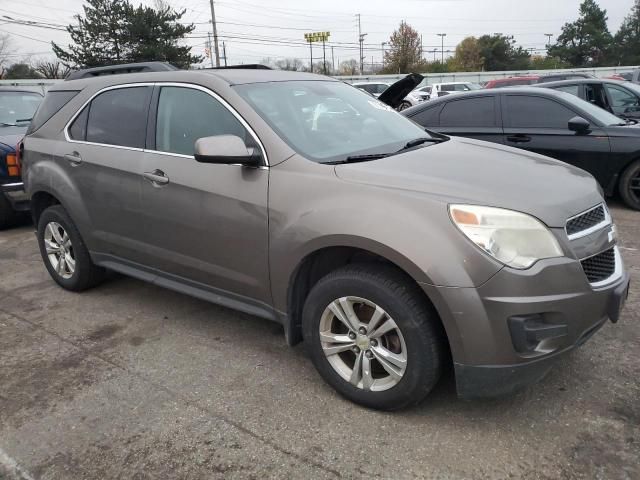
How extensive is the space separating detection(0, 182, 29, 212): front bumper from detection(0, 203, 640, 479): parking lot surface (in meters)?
3.28

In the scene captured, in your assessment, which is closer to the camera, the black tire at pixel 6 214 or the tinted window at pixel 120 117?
the tinted window at pixel 120 117

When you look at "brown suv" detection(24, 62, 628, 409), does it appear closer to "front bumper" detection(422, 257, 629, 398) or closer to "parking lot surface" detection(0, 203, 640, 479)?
"front bumper" detection(422, 257, 629, 398)

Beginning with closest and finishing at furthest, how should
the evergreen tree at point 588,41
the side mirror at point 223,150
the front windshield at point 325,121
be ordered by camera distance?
the side mirror at point 223,150 < the front windshield at point 325,121 < the evergreen tree at point 588,41

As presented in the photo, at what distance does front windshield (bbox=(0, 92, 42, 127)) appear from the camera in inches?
303

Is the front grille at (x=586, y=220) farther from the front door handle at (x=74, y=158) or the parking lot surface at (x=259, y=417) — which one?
the front door handle at (x=74, y=158)

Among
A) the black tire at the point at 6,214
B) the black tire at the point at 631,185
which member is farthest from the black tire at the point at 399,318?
the black tire at the point at 6,214

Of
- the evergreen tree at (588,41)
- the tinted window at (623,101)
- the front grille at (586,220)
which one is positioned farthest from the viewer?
the evergreen tree at (588,41)

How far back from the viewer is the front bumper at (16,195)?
21.6 feet

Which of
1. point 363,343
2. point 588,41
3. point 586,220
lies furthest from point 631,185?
point 588,41

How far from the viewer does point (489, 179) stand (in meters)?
2.67

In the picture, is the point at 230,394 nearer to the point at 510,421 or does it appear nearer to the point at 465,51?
the point at 510,421

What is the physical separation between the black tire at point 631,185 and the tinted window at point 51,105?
5.92 m

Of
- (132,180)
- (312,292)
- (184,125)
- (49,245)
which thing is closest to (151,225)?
(132,180)

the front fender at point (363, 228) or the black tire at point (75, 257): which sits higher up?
the front fender at point (363, 228)
